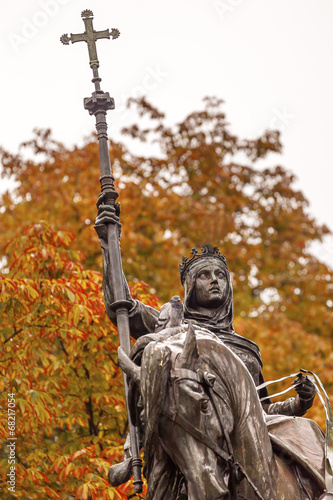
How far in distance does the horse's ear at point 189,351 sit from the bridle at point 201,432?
49 millimetres

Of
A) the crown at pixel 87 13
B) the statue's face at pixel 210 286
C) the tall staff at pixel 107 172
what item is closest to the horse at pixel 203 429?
the tall staff at pixel 107 172

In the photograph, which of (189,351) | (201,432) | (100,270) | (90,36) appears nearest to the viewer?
(201,432)

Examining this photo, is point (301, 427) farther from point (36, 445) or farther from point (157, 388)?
point (36, 445)

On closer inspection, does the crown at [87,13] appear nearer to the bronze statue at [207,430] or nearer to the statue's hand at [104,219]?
the statue's hand at [104,219]

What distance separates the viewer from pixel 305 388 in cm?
761

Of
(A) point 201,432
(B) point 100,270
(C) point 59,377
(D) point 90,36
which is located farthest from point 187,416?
(B) point 100,270

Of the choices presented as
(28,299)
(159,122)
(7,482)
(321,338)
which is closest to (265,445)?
(7,482)

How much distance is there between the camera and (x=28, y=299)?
38.3 ft

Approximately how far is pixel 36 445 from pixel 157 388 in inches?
244

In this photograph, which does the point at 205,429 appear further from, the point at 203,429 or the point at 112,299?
the point at 112,299

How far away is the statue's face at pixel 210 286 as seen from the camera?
826 cm

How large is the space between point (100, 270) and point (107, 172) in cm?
811

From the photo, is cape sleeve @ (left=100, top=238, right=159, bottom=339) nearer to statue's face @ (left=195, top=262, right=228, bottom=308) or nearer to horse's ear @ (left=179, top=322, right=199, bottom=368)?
statue's face @ (left=195, top=262, right=228, bottom=308)

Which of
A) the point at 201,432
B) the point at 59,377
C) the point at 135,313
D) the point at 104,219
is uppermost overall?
the point at 59,377
